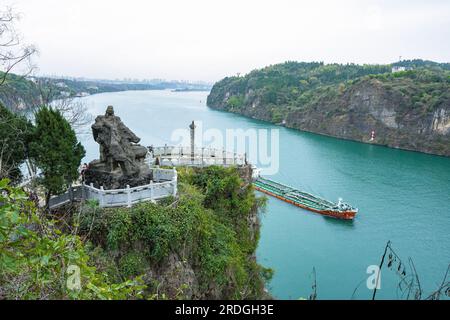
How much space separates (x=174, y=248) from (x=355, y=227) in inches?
712

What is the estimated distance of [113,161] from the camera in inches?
413

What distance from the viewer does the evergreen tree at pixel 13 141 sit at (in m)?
9.16

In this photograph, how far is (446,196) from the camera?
30469 millimetres

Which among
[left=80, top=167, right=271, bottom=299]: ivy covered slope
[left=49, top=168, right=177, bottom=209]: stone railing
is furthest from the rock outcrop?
[left=49, top=168, right=177, bottom=209]: stone railing

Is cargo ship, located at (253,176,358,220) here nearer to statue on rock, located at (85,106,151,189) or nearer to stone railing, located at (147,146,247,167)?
stone railing, located at (147,146,247,167)

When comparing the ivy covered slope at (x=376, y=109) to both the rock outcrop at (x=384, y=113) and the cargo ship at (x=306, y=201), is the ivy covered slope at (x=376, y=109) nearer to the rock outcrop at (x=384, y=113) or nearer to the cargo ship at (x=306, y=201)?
the rock outcrop at (x=384, y=113)

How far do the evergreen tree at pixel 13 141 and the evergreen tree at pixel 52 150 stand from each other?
348 mm

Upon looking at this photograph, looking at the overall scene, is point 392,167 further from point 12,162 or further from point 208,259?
point 12,162

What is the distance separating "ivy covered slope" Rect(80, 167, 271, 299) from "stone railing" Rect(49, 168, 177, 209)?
344 mm

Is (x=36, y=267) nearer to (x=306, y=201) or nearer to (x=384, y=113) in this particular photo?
(x=306, y=201)

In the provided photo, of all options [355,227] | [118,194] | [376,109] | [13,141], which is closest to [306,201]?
[355,227]

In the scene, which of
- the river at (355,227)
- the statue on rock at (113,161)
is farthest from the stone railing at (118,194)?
the river at (355,227)

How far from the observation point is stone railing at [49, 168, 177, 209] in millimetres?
9609
